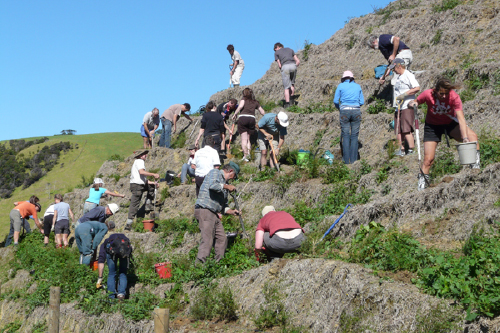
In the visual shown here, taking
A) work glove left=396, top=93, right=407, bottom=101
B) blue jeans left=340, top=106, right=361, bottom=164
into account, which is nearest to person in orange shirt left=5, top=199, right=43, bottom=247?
blue jeans left=340, top=106, right=361, bottom=164

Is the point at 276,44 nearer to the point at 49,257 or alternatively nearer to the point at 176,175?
the point at 176,175

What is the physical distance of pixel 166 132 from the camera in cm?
1652

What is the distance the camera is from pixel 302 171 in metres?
11.4

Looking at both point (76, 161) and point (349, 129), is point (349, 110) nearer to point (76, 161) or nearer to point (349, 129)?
point (349, 129)

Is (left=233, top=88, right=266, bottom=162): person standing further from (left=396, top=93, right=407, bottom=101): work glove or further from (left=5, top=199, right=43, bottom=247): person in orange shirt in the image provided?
(left=5, top=199, right=43, bottom=247): person in orange shirt

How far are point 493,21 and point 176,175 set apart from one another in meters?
10.4

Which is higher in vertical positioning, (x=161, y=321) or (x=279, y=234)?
(x=279, y=234)

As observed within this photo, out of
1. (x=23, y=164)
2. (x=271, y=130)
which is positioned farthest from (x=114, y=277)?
(x=23, y=164)

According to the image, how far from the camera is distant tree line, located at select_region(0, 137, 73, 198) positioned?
147ft

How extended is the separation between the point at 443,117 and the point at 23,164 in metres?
48.2

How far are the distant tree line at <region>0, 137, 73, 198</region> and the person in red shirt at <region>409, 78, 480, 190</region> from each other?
1687 inches

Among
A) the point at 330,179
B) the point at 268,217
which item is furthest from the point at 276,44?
the point at 268,217

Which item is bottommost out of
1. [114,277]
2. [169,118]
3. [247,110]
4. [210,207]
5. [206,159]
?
[114,277]

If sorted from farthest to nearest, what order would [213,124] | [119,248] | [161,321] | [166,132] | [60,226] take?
[166,132], [60,226], [213,124], [119,248], [161,321]
